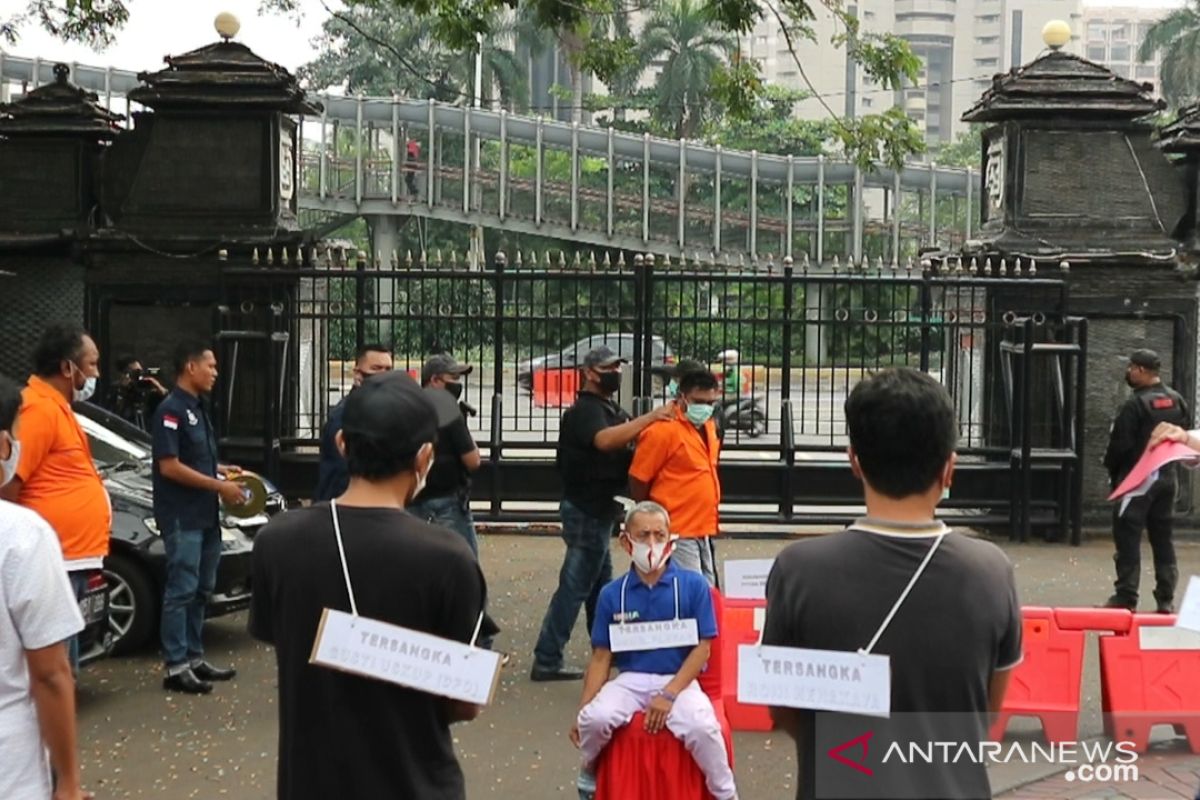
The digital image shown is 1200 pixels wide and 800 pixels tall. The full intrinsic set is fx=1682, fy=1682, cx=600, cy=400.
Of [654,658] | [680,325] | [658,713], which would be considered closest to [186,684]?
[654,658]

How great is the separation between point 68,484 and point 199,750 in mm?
1411

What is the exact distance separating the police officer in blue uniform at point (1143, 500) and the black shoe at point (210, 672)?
18.1 ft

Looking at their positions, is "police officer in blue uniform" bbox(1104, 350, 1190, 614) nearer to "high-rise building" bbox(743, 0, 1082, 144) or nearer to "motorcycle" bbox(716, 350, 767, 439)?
"motorcycle" bbox(716, 350, 767, 439)

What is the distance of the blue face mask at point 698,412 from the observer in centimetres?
863

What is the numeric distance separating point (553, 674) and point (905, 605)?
5.83m

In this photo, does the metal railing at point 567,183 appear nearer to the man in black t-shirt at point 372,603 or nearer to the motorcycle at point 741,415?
the motorcycle at point 741,415

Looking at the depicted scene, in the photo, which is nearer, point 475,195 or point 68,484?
point 68,484

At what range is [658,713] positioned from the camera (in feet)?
19.8

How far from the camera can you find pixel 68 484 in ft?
23.9

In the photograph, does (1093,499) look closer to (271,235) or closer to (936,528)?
(271,235)

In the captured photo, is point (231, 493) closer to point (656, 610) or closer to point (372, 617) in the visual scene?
point (656, 610)

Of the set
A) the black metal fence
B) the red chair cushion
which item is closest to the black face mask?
the red chair cushion

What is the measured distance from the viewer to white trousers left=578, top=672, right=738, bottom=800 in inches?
236

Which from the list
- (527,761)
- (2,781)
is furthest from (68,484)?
(2,781)
